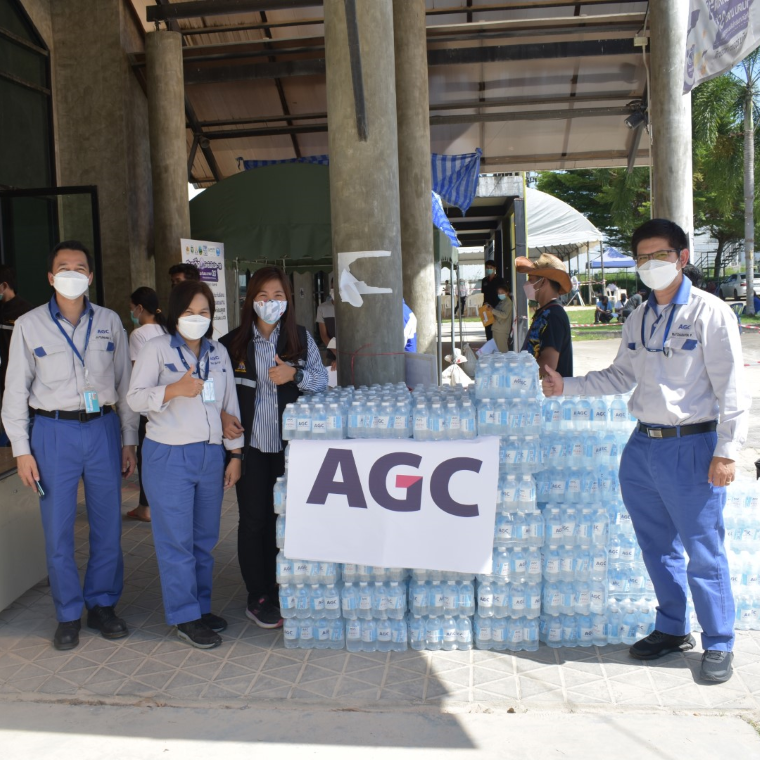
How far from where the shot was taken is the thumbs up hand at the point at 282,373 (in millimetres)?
4438

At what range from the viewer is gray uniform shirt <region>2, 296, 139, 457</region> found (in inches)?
168

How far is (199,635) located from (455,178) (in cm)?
932

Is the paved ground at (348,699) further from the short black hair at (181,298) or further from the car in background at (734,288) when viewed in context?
the car in background at (734,288)

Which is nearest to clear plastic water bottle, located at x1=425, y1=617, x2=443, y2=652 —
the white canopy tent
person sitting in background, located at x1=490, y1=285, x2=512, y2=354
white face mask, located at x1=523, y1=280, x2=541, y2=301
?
white face mask, located at x1=523, y1=280, x2=541, y2=301

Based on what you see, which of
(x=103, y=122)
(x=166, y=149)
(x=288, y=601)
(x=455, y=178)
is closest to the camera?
(x=288, y=601)

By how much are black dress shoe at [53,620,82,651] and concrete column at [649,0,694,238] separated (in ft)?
21.7

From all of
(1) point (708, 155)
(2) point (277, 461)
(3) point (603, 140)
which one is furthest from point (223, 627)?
(1) point (708, 155)

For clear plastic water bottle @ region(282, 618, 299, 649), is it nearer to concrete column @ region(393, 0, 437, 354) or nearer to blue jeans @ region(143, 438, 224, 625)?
blue jeans @ region(143, 438, 224, 625)

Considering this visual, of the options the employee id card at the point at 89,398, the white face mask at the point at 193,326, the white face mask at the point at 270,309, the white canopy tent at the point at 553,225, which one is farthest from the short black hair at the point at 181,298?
the white canopy tent at the point at 553,225

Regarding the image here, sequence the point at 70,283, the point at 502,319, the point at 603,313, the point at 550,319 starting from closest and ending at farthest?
the point at 70,283 → the point at 550,319 → the point at 502,319 → the point at 603,313

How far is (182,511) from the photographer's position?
4.30 m

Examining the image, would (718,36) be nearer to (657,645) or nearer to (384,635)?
(657,645)

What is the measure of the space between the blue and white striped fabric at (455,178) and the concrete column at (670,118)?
3986 mm

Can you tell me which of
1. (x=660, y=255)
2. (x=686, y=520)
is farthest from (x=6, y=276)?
(x=686, y=520)
